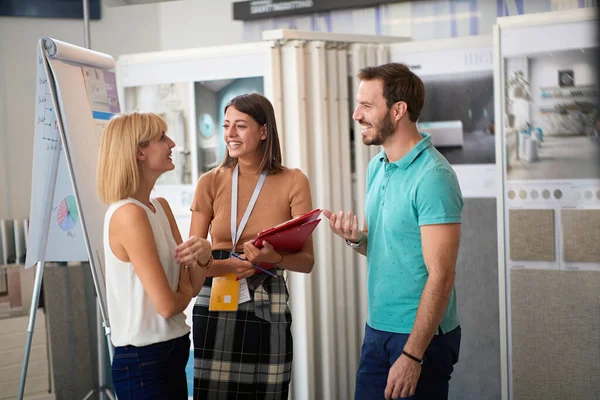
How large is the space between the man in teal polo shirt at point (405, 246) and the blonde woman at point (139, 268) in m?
0.50

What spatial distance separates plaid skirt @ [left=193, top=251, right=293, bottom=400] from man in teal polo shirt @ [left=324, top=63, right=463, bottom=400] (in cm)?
34

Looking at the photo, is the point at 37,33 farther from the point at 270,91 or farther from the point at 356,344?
the point at 356,344

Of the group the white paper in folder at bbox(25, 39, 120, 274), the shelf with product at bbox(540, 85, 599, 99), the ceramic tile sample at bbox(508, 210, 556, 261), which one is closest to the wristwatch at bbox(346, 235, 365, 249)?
the white paper in folder at bbox(25, 39, 120, 274)

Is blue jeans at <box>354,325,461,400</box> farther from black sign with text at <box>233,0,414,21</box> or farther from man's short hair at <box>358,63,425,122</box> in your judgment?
black sign with text at <box>233,0,414,21</box>

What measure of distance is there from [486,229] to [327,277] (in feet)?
2.89

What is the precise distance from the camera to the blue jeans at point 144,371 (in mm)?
1833

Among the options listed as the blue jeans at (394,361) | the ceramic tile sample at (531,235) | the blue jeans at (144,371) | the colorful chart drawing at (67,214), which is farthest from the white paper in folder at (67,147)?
the ceramic tile sample at (531,235)

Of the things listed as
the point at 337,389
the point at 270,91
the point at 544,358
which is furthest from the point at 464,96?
the point at 337,389

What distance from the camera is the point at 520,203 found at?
3.27 meters

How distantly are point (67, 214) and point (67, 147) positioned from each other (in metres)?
0.50

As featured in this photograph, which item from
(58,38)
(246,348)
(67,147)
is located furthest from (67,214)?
(58,38)

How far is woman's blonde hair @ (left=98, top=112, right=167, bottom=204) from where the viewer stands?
1.85 m

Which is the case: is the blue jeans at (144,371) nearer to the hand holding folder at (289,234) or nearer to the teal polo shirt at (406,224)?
the hand holding folder at (289,234)

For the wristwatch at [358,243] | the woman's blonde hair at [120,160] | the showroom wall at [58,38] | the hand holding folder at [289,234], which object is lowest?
the wristwatch at [358,243]
